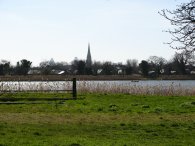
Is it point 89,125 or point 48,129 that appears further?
point 89,125

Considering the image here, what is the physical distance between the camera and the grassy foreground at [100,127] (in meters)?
9.40

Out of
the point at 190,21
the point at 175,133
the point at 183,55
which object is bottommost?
the point at 175,133

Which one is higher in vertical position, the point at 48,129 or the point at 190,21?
the point at 190,21

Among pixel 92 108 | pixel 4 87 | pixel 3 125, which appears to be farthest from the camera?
pixel 4 87

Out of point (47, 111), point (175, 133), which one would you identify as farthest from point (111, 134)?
point (47, 111)

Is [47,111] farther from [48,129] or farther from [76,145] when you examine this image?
[76,145]

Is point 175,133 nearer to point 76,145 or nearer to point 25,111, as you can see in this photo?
point 76,145

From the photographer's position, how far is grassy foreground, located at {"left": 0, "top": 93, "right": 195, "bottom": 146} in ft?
30.8

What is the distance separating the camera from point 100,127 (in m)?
11.9

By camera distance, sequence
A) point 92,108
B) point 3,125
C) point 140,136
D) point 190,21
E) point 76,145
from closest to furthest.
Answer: point 76,145
point 140,136
point 190,21
point 3,125
point 92,108

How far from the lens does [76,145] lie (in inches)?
344

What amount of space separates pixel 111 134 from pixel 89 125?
73.2 inches

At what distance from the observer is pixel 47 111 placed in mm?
16781

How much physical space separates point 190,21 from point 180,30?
Answer: 0.42 meters
